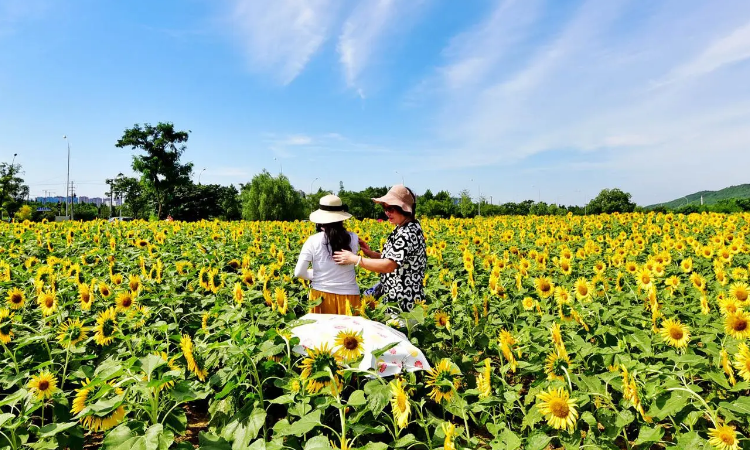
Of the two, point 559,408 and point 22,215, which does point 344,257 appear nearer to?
point 559,408

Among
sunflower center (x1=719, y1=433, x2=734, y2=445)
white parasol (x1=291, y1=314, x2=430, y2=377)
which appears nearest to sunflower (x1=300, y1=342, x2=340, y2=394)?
white parasol (x1=291, y1=314, x2=430, y2=377)

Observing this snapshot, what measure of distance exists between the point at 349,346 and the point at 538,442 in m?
0.81

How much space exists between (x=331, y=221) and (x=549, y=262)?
4.18 m

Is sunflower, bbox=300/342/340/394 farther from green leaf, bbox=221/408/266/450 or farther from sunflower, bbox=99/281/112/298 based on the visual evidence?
sunflower, bbox=99/281/112/298

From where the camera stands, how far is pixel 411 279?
10.8 feet

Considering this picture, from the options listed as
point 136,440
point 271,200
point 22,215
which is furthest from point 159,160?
point 136,440

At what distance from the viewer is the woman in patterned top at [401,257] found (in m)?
3.18

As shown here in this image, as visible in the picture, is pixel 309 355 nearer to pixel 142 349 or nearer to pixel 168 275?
pixel 142 349

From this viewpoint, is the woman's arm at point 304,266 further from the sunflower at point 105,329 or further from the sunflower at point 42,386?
the sunflower at point 42,386

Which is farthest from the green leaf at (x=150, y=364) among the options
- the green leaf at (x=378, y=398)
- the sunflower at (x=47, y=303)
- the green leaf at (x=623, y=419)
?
the green leaf at (x=623, y=419)

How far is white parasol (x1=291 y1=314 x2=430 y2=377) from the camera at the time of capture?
2.03 m

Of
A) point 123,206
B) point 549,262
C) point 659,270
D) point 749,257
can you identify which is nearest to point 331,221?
point 659,270

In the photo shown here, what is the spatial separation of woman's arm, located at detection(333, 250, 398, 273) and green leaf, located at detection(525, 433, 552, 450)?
5.33ft

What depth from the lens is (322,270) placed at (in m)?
3.33
